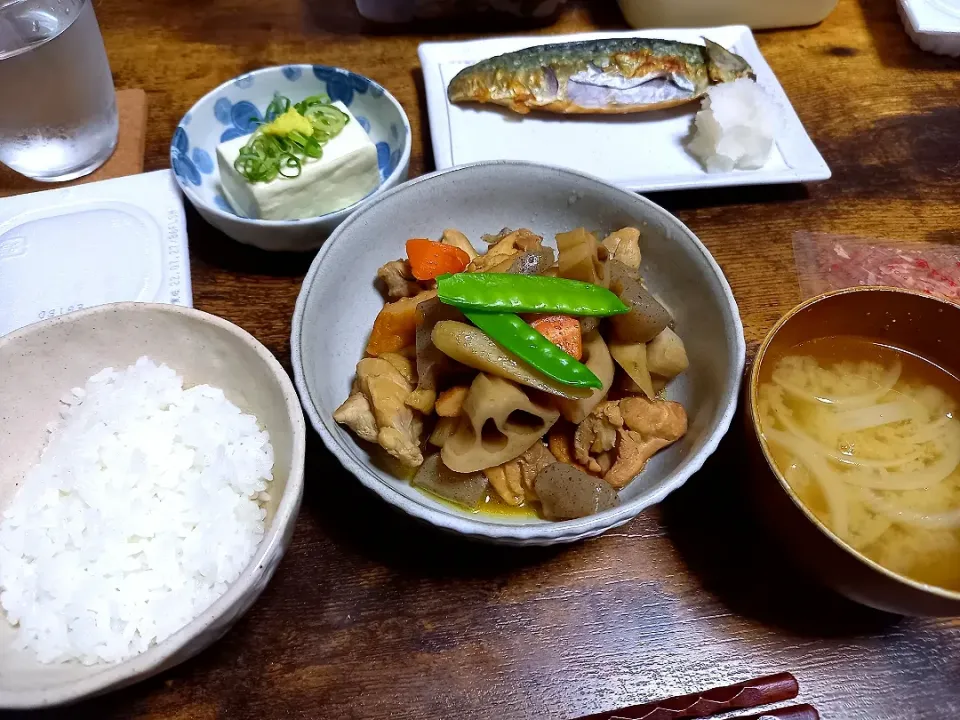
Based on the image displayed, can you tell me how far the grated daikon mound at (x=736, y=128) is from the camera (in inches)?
88.7

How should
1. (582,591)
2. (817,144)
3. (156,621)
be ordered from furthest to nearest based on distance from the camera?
(817,144)
(582,591)
(156,621)

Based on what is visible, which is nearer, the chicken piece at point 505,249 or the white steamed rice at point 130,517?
the white steamed rice at point 130,517

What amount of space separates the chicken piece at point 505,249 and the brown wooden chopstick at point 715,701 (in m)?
1.00

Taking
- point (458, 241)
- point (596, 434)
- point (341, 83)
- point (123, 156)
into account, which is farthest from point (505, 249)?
point (123, 156)

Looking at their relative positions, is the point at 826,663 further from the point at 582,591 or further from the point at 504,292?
the point at 504,292

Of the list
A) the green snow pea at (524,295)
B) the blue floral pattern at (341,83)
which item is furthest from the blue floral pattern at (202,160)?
the green snow pea at (524,295)

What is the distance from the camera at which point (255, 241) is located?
195 centimetres

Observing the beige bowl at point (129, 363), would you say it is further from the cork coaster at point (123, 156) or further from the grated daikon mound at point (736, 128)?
the grated daikon mound at point (736, 128)

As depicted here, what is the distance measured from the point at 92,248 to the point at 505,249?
49.3 inches

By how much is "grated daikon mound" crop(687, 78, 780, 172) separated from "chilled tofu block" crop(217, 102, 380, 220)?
3.88 ft

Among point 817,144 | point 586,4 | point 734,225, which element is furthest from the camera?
point 586,4

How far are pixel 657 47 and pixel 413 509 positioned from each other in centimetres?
221

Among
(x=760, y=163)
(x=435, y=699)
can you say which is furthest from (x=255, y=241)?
(x=760, y=163)

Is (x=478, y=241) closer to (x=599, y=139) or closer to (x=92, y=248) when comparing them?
(x=599, y=139)
